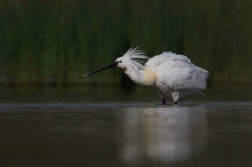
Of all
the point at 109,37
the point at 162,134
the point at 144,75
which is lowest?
the point at 162,134

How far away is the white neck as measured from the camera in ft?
47.9

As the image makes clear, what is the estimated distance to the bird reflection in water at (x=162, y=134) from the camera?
280 inches

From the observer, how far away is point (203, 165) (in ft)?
20.8

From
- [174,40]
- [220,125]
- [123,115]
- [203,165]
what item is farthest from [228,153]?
[174,40]

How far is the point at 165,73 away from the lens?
14.6 m

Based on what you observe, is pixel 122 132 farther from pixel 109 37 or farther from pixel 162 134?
pixel 109 37

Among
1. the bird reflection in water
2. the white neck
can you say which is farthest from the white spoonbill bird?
the bird reflection in water

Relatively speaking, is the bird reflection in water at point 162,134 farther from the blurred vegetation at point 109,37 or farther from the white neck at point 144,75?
the blurred vegetation at point 109,37

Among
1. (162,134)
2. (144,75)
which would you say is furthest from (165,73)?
(162,134)

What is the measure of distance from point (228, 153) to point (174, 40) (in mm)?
11920

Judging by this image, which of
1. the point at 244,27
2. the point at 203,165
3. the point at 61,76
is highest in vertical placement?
the point at 244,27

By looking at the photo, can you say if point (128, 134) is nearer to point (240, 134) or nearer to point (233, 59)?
point (240, 134)

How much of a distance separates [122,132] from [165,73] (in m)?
5.72

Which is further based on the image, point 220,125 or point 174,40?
point 174,40
